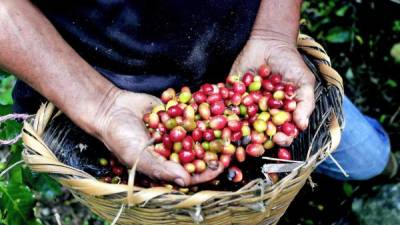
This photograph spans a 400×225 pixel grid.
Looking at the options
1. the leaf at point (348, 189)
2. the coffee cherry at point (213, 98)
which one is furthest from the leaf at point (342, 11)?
the coffee cherry at point (213, 98)

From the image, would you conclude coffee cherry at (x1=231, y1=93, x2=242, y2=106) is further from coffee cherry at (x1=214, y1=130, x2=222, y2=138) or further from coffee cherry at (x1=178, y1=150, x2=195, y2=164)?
coffee cherry at (x1=178, y1=150, x2=195, y2=164)

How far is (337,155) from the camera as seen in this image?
251cm

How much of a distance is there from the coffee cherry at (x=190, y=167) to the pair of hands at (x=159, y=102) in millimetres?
33

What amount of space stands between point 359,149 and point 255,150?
2.92 feet

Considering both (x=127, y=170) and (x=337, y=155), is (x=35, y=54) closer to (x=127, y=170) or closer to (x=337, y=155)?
(x=127, y=170)

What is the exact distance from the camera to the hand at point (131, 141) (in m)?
1.64

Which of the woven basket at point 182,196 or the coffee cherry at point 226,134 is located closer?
the woven basket at point 182,196

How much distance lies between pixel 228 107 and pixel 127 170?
475 millimetres

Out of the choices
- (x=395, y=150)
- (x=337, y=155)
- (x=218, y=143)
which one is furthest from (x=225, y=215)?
(x=395, y=150)

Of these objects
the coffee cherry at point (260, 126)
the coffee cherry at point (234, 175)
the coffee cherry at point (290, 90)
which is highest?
the coffee cherry at point (290, 90)

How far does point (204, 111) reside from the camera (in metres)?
1.93

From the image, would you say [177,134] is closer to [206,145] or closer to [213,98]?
[206,145]

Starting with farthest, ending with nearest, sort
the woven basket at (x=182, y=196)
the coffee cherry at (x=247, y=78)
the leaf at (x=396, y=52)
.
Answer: the leaf at (x=396, y=52), the coffee cherry at (x=247, y=78), the woven basket at (x=182, y=196)

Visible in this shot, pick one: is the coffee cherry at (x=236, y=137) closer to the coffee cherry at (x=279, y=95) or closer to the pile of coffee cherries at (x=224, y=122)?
the pile of coffee cherries at (x=224, y=122)
